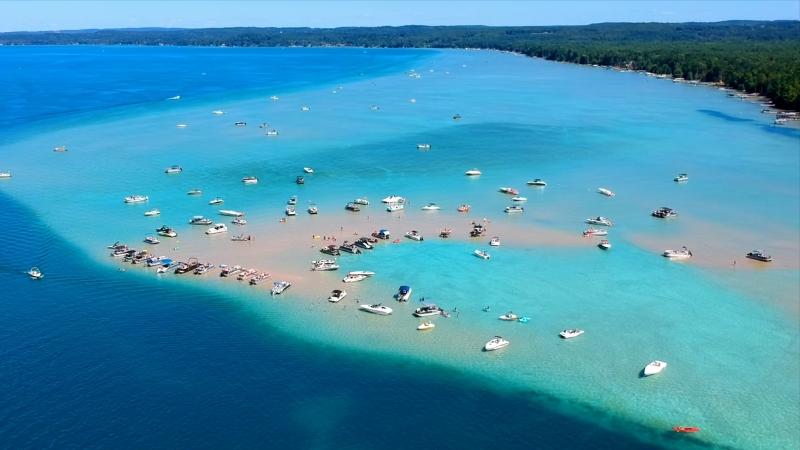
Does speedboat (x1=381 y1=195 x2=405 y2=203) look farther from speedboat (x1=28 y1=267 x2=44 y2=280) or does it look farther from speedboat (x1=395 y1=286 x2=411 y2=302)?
speedboat (x1=28 y1=267 x2=44 y2=280)

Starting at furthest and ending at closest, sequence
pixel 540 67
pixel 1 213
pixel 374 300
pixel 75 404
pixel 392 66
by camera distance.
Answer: pixel 392 66 → pixel 540 67 → pixel 1 213 → pixel 374 300 → pixel 75 404

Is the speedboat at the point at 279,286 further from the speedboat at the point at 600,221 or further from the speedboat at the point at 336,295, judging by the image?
the speedboat at the point at 600,221

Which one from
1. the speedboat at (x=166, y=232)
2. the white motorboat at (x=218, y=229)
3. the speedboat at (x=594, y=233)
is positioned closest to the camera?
the speedboat at (x=166, y=232)

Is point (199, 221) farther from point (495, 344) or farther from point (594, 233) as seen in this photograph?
point (594, 233)

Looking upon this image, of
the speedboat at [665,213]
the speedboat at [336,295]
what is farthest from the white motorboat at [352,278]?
the speedboat at [665,213]

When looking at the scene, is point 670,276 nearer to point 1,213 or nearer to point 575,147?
point 575,147

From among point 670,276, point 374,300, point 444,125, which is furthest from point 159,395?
point 444,125
